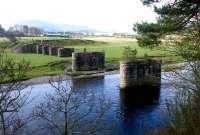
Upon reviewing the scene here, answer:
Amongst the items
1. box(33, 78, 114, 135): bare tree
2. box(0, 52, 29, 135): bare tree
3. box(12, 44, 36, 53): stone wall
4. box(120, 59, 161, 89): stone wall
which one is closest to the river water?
box(33, 78, 114, 135): bare tree

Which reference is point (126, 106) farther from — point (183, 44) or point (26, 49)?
point (26, 49)

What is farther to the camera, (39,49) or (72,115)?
(39,49)

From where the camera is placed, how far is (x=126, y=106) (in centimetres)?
5966

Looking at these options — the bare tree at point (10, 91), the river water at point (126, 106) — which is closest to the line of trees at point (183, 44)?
the river water at point (126, 106)

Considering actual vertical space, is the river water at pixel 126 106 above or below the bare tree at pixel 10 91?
below

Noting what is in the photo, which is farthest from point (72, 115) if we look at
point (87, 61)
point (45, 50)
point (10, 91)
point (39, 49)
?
point (39, 49)

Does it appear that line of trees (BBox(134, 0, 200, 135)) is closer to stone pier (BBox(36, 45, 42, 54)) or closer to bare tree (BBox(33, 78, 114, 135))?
bare tree (BBox(33, 78, 114, 135))

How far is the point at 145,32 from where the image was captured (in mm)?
36094

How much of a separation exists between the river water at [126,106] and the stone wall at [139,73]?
8.98ft

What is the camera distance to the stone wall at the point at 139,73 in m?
78.6

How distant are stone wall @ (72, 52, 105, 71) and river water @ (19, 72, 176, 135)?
52.8 feet

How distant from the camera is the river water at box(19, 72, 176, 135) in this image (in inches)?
1779

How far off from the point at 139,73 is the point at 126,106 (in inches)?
862

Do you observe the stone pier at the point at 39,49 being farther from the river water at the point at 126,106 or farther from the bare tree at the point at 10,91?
the bare tree at the point at 10,91
